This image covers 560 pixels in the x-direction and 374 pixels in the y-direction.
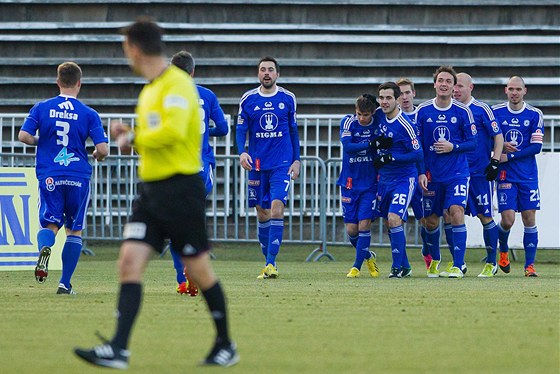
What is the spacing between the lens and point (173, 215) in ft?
21.3

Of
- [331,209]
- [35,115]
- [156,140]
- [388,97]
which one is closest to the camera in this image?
[156,140]

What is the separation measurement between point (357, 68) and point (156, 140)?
1557 cm

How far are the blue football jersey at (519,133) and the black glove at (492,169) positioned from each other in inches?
25.4

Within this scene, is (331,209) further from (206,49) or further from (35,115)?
(35,115)

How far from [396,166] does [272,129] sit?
1.38 m

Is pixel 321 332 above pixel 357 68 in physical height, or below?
below

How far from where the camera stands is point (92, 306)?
9547mm

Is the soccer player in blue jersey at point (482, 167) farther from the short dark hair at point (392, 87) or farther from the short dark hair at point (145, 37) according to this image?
the short dark hair at point (145, 37)

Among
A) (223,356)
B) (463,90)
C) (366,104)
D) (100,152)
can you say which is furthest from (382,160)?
(223,356)

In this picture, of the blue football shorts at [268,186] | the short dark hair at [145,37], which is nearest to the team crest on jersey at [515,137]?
the blue football shorts at [268,186]

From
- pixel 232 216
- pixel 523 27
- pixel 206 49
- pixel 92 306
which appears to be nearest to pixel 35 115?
pixel 92 306

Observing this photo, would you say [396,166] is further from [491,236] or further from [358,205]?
[491,236]

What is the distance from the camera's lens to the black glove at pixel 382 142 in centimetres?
1333

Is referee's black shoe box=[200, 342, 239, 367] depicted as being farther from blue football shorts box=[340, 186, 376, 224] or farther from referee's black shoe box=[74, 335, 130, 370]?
blue football shorts box=[340, 186, 376, 224]
